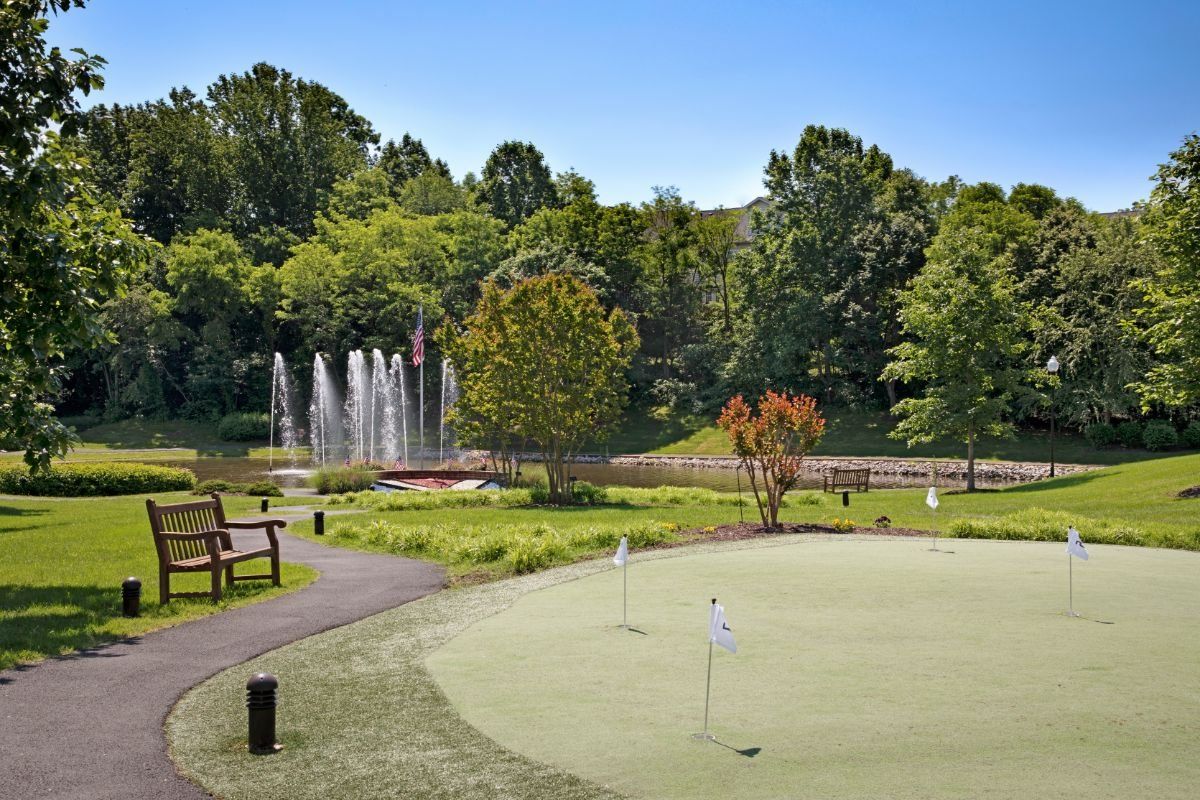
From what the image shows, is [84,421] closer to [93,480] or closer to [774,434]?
[93,480]

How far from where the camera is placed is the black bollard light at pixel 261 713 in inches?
267

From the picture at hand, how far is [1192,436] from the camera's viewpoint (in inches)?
1823

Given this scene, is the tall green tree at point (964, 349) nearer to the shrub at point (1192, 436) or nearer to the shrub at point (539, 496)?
the shrub at point (1192, 436)

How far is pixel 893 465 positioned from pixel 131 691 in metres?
45.6

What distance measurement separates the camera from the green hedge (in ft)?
94.1

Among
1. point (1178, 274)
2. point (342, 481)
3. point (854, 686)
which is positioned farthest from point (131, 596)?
point (1178, 274)

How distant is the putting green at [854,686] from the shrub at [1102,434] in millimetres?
38555

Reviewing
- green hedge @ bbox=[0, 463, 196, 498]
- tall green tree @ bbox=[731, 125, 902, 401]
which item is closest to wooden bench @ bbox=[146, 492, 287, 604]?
green hedge @ bbox=[0, 463, 196, 498]

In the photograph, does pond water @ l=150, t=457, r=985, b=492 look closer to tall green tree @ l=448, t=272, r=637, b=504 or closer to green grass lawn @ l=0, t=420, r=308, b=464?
green grass lawn @ l=0, t=420, r=308, b=464

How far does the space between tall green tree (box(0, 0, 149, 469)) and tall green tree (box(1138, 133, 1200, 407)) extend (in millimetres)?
23020

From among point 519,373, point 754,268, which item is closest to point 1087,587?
point 519,373

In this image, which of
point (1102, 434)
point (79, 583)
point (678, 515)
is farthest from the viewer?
point (1102, 434)

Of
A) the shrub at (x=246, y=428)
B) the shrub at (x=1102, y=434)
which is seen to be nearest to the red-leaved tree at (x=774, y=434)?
the shrub at (x=1102, y=434)

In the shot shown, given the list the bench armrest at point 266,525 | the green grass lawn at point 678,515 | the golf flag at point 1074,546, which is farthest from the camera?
the green grass lawn at point 678,515
